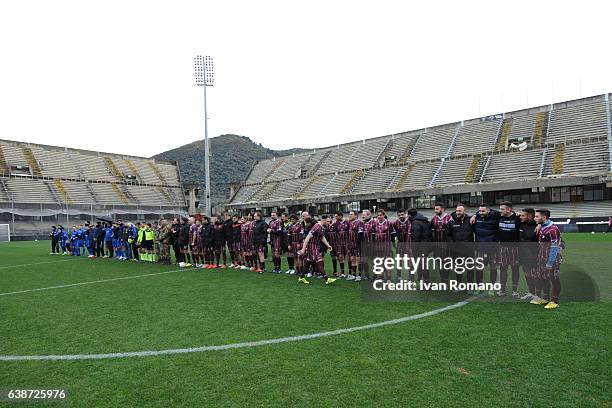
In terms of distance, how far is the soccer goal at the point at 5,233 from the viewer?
132 feet

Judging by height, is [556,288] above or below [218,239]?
below

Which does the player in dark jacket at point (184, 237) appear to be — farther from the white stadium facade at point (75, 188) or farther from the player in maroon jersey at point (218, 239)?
the white stadium facade at point (75, 188)

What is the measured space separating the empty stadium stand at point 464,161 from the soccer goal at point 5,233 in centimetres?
2533

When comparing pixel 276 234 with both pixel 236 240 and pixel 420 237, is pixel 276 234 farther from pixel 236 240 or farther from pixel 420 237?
pixel 420 237

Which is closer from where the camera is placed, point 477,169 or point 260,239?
point 260,239

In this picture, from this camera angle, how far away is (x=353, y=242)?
40.0ft

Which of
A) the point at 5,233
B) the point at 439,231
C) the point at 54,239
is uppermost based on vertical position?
the point at 439,231

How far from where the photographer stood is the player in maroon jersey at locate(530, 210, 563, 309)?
7664mm

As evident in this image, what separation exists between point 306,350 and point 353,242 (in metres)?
6.80

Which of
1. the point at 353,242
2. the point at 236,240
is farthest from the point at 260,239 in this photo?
the point at 353,242

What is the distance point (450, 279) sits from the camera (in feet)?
29.8

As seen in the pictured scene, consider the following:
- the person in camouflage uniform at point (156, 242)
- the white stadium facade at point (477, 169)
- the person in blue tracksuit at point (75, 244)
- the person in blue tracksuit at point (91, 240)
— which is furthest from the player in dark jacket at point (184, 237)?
the white stadium facade at point (477, 169)

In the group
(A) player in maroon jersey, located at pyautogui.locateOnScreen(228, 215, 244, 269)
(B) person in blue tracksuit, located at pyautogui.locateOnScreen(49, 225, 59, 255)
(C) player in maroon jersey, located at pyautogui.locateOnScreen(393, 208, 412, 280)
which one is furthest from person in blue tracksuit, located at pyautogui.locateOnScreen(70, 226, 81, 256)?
(C) player in maroon jersey, located at pyautogui.locateOnScreen(393, 208, 412, 280)

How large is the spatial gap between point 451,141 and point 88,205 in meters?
42.1
